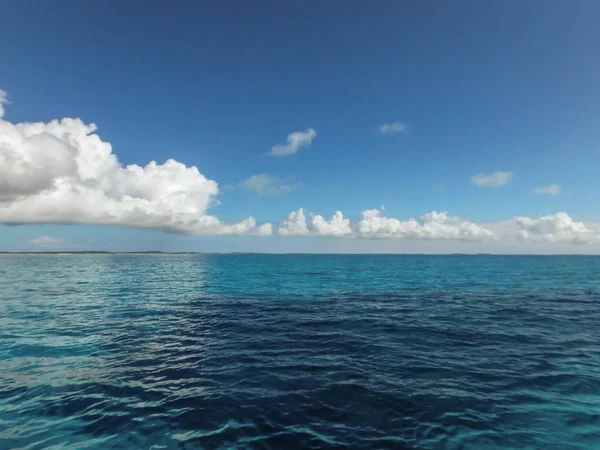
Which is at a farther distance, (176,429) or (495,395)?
(495,395)

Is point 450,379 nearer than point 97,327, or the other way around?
point 450,379

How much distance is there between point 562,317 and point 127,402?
127 feet

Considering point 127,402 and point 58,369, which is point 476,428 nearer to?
point 127,402

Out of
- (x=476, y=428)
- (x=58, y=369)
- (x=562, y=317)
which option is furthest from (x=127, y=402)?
(x=562, y=317)

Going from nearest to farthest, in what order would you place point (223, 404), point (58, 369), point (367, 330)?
point (223, 404), point (58, 369), point (367, 330)

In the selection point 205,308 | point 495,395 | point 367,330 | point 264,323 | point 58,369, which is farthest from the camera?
point 205,308

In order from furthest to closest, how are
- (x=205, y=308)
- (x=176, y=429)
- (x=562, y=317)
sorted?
(x=205, y=308)
(x=562, y=317)
(x=176, y=429)

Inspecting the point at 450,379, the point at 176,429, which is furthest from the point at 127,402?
the point at 450,379

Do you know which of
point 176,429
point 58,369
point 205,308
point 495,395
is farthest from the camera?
point 205,308

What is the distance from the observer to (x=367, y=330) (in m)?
25.9

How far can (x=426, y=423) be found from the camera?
39.9ft

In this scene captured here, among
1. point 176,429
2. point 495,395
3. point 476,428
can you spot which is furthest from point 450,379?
point 176,429

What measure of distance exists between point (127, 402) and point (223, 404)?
4310mm

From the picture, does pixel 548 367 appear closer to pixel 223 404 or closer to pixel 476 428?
pixel 476 428
